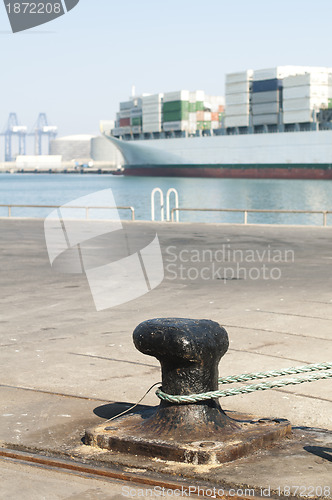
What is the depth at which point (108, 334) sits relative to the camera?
8375mm

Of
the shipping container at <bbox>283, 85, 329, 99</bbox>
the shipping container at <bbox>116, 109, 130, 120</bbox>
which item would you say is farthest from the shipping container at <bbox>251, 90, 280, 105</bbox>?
the shipping container at <bbox>116, 109, 130, 120</bbox>

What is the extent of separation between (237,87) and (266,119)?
10797 millimetres

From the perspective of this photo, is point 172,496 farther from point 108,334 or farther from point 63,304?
point 63,304

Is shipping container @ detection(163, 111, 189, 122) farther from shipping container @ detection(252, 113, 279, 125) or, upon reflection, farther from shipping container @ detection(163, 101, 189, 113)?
shipping container @ detection(252, 113, 279, 125)

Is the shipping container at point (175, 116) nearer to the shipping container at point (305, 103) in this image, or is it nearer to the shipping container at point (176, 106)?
the shipping container at point (176, 106)

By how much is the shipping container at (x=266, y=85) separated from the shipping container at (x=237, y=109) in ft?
10.8

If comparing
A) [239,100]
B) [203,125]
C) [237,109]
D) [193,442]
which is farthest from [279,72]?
[193,442]

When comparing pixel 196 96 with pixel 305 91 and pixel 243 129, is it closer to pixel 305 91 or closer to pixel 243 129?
pixel 243 129

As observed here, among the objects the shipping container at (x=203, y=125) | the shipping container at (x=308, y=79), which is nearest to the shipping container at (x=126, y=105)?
the shipping container at (x=203, y=125)

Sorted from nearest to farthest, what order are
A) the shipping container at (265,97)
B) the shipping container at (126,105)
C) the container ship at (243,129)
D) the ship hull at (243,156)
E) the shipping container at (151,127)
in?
the ship hull at (243,156)
the container ship at (243,129)
the shipping container at (265,97)
the shipping container at (151,127)
the shipping container at (126,105)

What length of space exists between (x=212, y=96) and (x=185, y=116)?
32.7ft

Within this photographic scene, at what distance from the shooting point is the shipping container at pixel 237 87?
132875mm

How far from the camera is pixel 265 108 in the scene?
129 meters

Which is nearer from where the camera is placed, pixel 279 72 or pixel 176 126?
pixel 279 72
